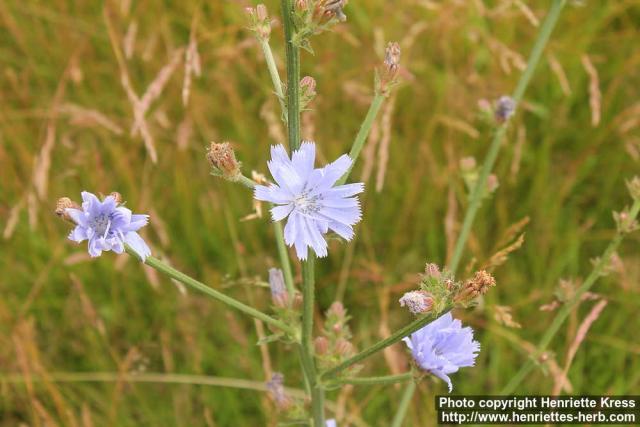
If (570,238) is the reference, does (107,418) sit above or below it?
below

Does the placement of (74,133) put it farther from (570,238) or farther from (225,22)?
(570,238)

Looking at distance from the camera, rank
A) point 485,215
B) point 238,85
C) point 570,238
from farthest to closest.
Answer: point 238,85, point 485,215, point 570,238

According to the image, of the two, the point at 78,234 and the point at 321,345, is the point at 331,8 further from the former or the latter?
the point at 321,345

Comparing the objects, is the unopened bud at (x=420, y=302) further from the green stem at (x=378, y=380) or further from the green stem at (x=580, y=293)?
the green stem at (x=580, y=293)

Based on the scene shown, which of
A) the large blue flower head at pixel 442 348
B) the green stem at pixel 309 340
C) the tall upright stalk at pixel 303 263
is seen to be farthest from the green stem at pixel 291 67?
the large blue flower head at pixel 442 348

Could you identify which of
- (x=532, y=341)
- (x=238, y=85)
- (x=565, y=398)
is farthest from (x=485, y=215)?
(x=238, y=85)
